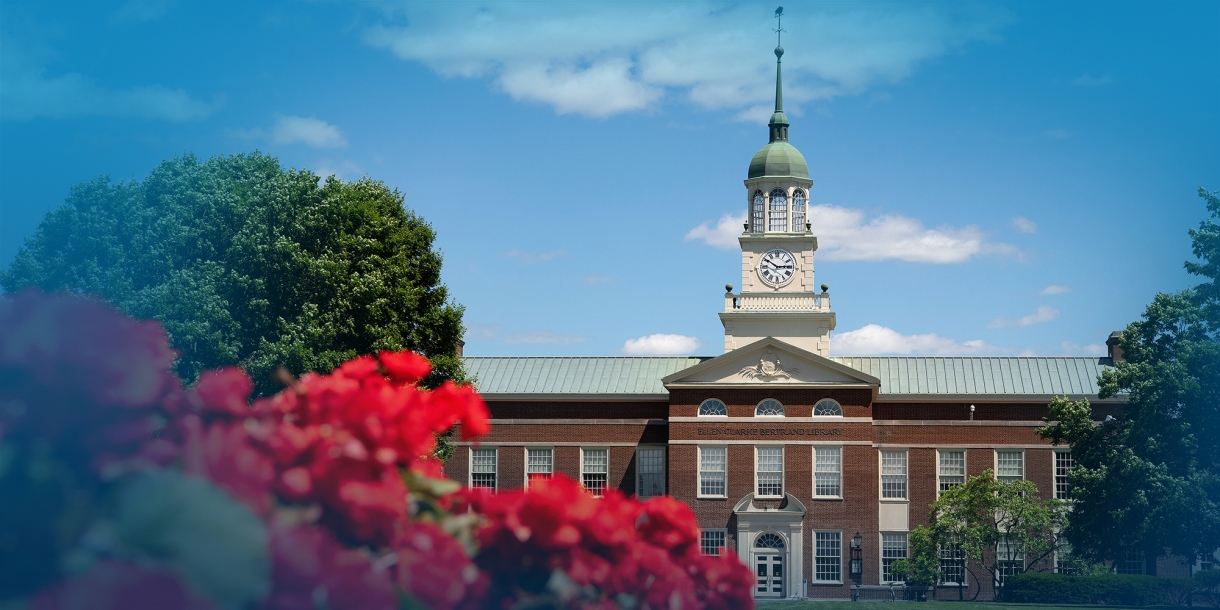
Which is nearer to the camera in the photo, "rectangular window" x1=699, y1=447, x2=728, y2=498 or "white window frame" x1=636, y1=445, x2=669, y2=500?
"rectangular window" x1=699, y1=447, x2=728, y2=498

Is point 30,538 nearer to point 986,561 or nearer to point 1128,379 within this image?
point 1128,379

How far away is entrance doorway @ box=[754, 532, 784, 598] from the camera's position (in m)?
48.7

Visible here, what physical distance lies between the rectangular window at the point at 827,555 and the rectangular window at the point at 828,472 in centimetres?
156

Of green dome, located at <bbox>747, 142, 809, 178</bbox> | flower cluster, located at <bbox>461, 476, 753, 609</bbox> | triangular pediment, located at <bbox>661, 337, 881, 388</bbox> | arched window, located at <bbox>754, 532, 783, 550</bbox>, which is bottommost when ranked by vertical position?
arched window, located at <bbox>754, 532, 783, 550</bbox>

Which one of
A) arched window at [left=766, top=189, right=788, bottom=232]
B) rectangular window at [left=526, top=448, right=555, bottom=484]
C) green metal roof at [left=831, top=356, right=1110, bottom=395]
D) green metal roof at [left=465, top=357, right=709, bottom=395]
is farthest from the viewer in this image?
arched window at [left=766, top=189, right=788, bottom=232]

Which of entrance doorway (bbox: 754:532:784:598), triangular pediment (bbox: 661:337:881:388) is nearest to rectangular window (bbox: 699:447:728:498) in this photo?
entrance doorway (bbox: 754:532:784:598)

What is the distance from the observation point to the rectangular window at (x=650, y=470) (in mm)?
51625

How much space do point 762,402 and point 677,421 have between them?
331cm

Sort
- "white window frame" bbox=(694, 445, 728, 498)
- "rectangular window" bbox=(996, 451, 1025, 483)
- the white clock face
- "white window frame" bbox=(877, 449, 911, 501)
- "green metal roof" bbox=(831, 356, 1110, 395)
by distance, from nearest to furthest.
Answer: "white window frame" bbox=(694, 445, 728, 498) → "rectangular window" bbox=(996, 451, 1025, 483) → "white window frame" bbox=(877, 449, 911, 501) → "green metal roof" bbox=(831, 356, 1110, 395) → the white clock face

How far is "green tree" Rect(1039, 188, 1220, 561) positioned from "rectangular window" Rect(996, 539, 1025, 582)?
811 centimetres

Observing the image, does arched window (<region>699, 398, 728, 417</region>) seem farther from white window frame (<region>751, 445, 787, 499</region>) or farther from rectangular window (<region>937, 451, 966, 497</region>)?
rectangular window (<region>937, 451, 966, 497</region>)

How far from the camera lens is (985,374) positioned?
172 feet

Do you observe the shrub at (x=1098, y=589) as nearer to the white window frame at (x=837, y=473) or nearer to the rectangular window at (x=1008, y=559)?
the rectangular window at (x=1008, y=559)

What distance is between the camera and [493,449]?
52969 millimetres
